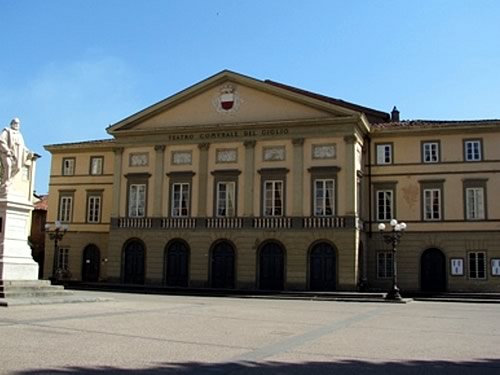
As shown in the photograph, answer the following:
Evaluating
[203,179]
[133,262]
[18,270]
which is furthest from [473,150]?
[18,270]

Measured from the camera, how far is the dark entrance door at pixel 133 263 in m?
38.8

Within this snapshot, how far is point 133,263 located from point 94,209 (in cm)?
652

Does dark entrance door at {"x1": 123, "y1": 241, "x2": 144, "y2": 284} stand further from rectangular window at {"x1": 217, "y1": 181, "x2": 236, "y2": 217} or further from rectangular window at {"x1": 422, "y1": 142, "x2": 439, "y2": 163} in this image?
rectangular window at {"x1": 422, "y1": 142, "x2": 439, "y2": 163}

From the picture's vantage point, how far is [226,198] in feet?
123

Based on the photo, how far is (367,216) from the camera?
3747 centimetres

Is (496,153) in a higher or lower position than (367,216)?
higher

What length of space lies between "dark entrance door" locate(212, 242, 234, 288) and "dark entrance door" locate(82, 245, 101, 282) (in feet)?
33.0

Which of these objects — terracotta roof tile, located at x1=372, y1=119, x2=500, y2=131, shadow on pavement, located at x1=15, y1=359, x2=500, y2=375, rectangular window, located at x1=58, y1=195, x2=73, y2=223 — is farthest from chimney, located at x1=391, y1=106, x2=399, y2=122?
shadow on pavement, located at x1=15, y1=359, x2=500, y2=375

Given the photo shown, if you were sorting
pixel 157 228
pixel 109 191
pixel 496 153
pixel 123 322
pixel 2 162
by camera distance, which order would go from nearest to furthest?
pixel 123 322 → pixel 2 162 → pixel 496 153 → pixel 157 228 → pixel 109 191

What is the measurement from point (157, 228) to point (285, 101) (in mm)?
11133

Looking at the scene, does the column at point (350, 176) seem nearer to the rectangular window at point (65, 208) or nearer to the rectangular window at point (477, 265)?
the rectangular window at point (477, 265)

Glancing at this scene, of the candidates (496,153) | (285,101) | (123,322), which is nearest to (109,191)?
(285,101)

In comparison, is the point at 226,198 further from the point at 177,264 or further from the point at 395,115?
the point at 395,115

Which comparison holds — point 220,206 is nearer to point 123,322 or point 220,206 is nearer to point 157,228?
point 157,228
